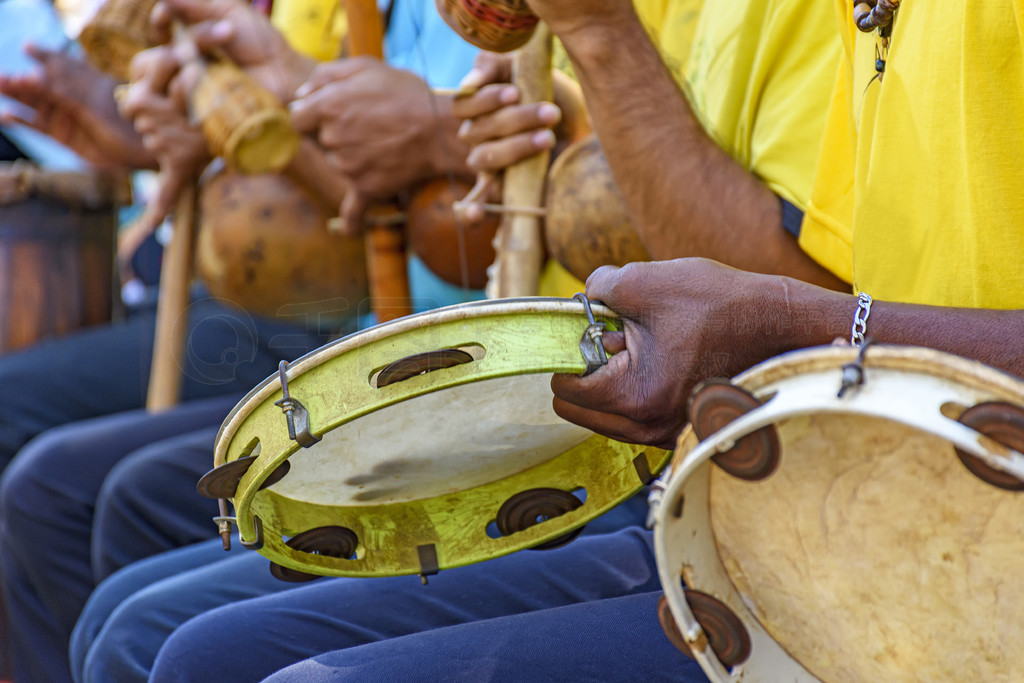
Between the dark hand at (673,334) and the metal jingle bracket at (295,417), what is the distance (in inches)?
6.7

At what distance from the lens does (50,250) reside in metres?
2.46

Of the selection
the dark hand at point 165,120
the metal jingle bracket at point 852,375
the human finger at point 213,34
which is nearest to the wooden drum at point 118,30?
the dark hand at point 165,120

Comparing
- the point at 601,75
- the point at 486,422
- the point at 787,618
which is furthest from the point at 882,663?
the point at 601,75

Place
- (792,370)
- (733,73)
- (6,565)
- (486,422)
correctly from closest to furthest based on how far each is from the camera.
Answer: (792,370) < (486,422) < (733,73) < (6,565)

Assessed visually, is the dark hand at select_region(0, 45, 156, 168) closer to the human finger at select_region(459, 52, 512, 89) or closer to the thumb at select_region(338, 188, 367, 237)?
the thumb at select_region(338, 188, 367, 237)

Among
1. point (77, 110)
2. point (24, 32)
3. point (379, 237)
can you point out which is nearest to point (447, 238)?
point (379, 237)

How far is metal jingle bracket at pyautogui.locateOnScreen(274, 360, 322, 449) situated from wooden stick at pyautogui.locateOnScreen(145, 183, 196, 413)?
1578mm

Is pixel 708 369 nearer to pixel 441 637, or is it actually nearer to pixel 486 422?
pixel 486 422

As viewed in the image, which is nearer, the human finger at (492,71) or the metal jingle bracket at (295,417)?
the metal jingle bracket at (295,417)

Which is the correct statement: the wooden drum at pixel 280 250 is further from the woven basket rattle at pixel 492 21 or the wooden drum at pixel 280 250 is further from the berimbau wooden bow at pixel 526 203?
the woven basket rattle at pixel 492 21

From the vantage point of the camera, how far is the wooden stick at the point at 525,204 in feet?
4.25

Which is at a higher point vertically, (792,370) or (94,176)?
(792,370)

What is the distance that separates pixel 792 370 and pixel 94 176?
2331mm

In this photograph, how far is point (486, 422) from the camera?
0.77 metres
